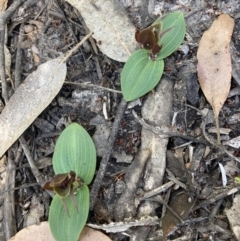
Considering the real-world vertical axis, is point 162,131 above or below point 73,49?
below

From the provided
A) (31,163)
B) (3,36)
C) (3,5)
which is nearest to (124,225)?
(31,163)

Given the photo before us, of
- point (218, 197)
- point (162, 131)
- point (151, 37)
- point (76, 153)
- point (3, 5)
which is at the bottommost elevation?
point (218, 197)

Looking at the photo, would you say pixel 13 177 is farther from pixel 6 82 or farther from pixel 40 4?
pixel 40 4

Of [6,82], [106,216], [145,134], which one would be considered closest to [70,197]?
[106,216]

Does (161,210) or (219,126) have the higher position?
(219,126)

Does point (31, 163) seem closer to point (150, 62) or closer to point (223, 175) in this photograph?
point (150, 62)

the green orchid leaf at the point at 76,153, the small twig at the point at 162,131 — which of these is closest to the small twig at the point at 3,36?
the green orchid leaf at the point at 76,153
